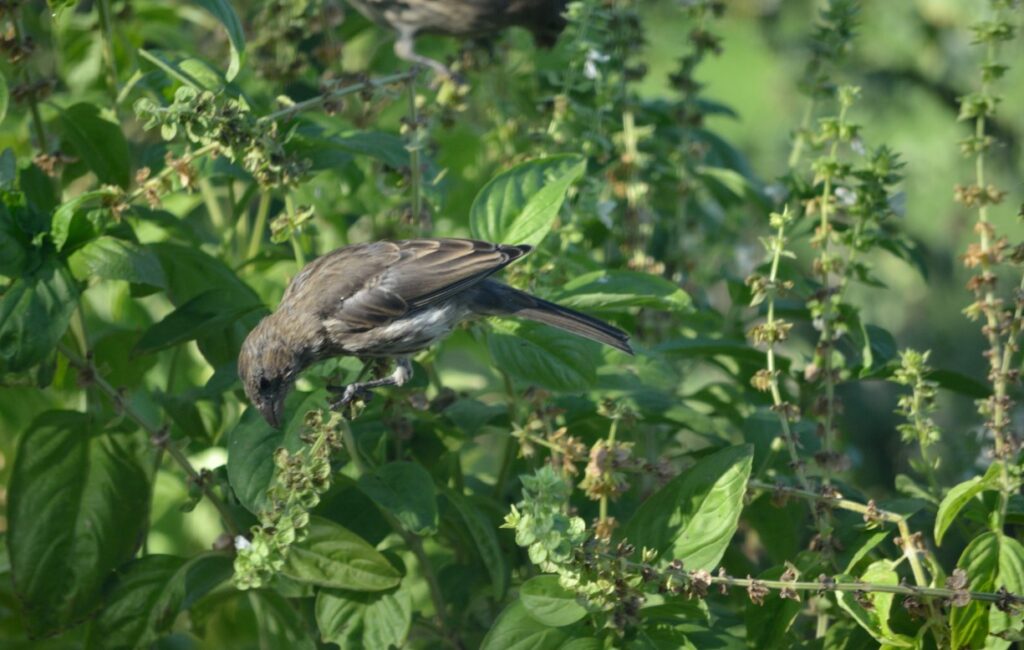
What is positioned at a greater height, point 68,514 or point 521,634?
point 521,634

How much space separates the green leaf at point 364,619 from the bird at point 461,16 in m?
1.89

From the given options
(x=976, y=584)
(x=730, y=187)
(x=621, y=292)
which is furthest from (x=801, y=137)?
(x=976, y=584)

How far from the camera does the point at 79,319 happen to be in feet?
9.20

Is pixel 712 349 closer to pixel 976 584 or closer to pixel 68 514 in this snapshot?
pixel 976 584

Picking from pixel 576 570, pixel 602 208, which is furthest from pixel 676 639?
pixel 602 208

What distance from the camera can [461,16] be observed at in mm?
4113

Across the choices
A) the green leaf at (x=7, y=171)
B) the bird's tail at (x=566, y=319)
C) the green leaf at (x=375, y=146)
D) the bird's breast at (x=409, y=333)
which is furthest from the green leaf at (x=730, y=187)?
the green leaf at (x=7, y=171)

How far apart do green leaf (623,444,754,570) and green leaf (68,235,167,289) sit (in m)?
1.02

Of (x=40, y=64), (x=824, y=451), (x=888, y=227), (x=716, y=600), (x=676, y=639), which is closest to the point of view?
(x=676, y=639)

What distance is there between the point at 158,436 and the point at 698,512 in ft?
3.40

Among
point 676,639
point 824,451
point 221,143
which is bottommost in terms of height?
point 676,639

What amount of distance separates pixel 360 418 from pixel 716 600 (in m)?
0.95

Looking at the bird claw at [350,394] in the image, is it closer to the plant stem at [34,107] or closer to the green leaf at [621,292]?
the green leaf at [621,292]

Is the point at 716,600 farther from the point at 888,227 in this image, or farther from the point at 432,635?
the point at 888,227
